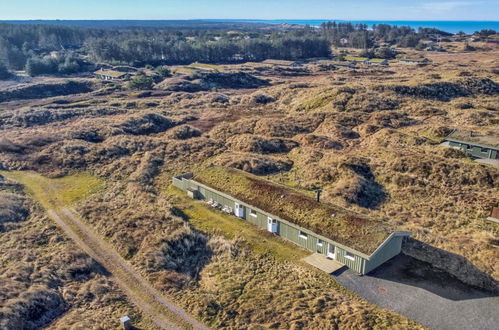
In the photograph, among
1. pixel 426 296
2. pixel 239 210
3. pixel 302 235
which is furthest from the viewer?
pixel 239 210

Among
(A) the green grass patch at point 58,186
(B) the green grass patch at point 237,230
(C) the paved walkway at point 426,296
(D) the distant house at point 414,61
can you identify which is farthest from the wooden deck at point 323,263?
(D) the distant house at point 414,61

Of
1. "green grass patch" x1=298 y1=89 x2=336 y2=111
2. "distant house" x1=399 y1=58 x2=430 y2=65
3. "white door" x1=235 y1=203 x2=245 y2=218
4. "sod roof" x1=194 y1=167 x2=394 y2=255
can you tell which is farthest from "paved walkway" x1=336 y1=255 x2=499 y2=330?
"distant house" x1=399 y1=58 x2=430 y2=65

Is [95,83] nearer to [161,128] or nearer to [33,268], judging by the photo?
[161,128]

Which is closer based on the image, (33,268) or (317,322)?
(317,322)

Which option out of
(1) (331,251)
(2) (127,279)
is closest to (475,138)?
→ (1) (331,251)

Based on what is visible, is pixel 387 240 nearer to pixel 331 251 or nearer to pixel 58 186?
pixel 331 251

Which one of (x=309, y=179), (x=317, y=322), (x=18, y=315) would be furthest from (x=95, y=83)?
(x=317, y=322)
